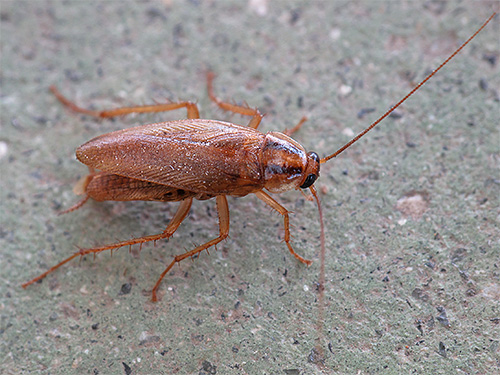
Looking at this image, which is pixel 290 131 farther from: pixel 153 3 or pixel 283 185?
pixel 153 3

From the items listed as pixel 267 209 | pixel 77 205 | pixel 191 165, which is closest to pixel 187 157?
pixel 191 165

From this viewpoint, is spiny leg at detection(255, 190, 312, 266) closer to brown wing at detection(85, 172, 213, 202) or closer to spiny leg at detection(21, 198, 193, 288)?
brown wing at detection(85, 172, 213, 202)

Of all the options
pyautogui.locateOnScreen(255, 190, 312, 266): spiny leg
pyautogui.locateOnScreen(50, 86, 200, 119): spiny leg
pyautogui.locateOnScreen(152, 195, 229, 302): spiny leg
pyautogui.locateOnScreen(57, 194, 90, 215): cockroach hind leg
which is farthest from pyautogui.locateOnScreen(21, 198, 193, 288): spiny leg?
pyautogui.locateOnScreen(50, 86, 200, 119): spiny leg

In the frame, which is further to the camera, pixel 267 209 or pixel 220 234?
pixel 267 209

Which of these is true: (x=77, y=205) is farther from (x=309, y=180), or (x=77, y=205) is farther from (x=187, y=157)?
(x=309, y=180)

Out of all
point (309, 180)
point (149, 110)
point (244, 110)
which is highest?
point (244, 110)

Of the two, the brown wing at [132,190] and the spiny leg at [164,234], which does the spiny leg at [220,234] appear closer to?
the brown wing at [132,190]
